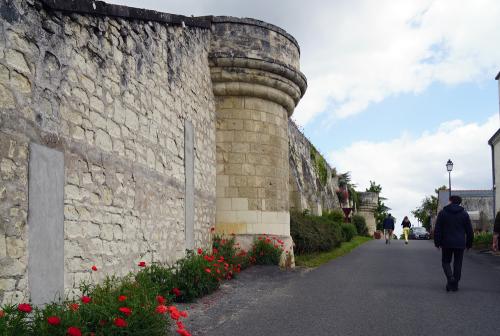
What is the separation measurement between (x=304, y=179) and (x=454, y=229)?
15.7 metres

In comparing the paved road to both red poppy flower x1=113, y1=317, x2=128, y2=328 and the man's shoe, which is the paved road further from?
red poppy flower x1=113, y1=317, x2=128, y2=328

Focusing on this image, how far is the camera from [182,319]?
20.6ft

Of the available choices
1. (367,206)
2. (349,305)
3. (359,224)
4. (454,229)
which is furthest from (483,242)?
(367,206)

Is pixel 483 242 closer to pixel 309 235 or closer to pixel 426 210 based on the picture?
pixel 309 235

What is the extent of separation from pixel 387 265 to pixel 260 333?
834 cm

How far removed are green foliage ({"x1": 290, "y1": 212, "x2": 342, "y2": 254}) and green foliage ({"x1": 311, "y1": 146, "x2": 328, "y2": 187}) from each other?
34.8 feet

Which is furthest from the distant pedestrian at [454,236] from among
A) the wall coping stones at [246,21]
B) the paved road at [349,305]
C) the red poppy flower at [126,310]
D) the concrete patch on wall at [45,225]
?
the concrete patch on wall at [45,225]

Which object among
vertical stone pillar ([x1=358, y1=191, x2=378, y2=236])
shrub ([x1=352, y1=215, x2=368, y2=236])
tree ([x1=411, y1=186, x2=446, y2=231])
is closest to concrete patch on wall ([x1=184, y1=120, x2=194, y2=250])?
shrub ([x1=352, y1=215, x2=368, y2=236])

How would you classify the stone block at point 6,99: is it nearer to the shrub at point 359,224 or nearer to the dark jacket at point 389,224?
the dark jacket at point 389,224

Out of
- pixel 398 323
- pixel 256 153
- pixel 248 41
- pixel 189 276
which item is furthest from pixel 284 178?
pixel 398 323

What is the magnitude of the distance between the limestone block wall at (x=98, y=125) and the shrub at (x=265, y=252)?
196 cm

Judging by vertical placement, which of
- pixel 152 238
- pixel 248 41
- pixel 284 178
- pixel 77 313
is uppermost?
pixel 248 41

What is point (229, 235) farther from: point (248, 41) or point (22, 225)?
point (22, 225)

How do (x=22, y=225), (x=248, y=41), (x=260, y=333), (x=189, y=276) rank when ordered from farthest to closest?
(x=248, y=41) < (x=189, y=276) < (x=260, y=333) < (x=22, y=225)
